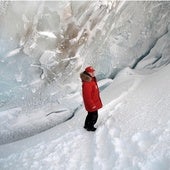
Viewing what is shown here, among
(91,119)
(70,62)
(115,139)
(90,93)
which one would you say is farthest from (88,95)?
(70,62)

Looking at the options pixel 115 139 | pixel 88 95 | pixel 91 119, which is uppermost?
pixel 88 95

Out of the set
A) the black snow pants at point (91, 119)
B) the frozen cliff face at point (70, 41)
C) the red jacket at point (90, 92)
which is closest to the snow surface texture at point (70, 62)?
the frozen cliff face at point (70, 41)

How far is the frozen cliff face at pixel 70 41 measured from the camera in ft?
25.1

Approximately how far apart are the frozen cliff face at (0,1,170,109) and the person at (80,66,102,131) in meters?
1.90

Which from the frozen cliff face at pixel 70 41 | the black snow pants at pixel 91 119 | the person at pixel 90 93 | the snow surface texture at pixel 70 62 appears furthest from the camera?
the frozen cliff face at pixel 70 41

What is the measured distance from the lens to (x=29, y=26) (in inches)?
302

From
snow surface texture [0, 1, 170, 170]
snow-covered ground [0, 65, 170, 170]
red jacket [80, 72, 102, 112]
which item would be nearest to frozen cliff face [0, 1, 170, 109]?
snow surface texture [0, 1, 170, 170]

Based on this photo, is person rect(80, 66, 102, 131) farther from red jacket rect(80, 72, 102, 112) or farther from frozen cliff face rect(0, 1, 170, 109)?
frozen cliff face rect(0, 1, 170, 109)

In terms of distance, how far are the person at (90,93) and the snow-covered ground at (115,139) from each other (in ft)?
0.55

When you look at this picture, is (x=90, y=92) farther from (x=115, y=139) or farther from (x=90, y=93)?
(x=115, y=139)

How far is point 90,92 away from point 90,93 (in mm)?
15

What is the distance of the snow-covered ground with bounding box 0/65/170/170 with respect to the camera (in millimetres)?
4652

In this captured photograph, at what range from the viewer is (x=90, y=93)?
5.89 meters

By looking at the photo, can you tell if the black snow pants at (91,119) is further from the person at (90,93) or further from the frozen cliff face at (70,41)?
the frozen cliff face at (70,41)
